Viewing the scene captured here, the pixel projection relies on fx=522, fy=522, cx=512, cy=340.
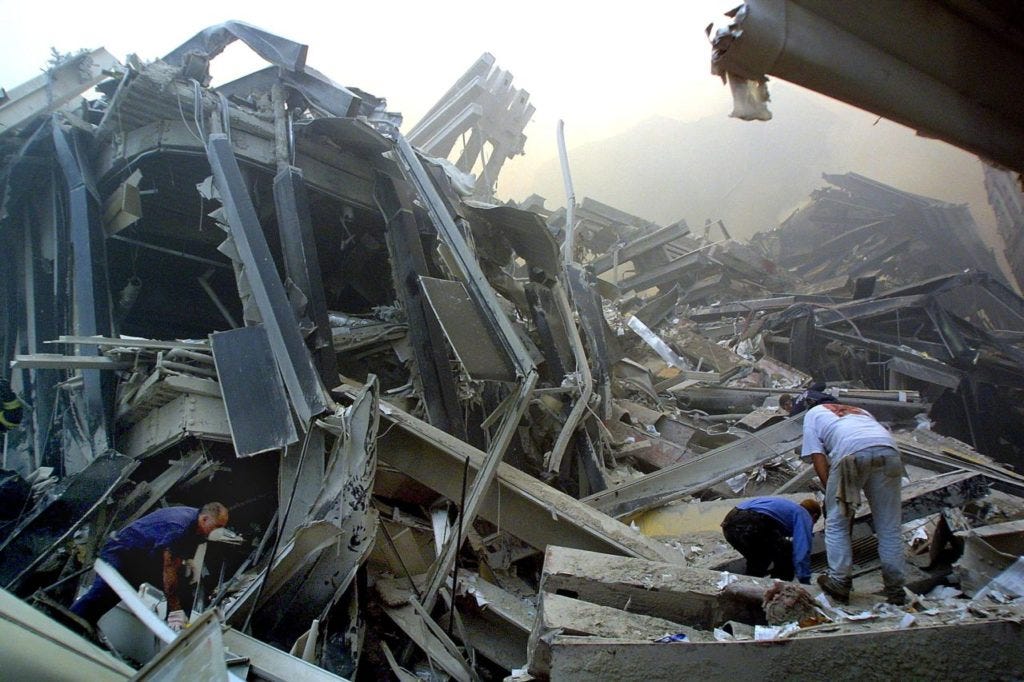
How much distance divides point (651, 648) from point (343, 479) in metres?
2.22

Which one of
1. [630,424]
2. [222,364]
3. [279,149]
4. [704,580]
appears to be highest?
[279,149]

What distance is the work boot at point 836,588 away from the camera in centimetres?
290

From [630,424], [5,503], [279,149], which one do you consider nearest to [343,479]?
[5,503]

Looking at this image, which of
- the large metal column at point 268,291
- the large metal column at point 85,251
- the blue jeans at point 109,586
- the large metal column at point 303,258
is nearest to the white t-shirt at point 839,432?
the large metal column at point 268,291

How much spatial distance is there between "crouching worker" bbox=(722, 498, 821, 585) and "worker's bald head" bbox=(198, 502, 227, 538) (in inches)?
132

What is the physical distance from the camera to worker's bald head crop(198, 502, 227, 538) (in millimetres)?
3471

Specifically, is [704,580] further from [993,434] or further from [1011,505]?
[993,434]

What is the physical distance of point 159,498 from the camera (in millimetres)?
3951

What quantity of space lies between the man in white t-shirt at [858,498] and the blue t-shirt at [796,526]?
0.35 feet

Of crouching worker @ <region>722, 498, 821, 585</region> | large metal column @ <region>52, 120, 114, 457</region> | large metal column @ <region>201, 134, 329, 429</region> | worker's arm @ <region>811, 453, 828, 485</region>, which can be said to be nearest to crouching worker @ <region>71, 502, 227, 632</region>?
large metal column @ <region>201, 134, 329, 429</region>

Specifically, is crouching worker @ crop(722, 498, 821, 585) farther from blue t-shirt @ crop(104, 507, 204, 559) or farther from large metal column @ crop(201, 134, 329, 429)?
blue t-shirt @ crop(104, 507, 204, 559)

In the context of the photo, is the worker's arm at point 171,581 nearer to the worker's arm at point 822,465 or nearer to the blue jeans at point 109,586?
the blue jeans at point 109,586

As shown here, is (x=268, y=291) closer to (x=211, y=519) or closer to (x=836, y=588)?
(x=211, y=519)

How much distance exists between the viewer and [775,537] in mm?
3188
